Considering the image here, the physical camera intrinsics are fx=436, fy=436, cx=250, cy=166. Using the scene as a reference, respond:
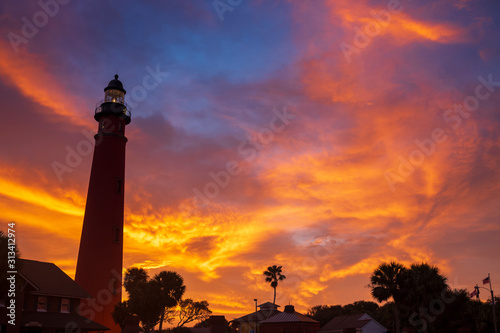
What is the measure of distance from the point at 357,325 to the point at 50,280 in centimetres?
4470

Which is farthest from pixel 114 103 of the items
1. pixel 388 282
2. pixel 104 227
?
pixel 388 282

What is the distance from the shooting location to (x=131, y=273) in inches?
2240

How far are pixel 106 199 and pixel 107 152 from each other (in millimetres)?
5551

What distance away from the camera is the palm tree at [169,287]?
163 ft

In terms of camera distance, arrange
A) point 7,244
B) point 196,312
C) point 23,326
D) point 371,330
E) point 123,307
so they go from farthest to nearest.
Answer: point 196,312, point 371,330, point 123,307, point 23,326, point 7,244

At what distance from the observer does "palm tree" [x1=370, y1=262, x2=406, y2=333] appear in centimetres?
4675

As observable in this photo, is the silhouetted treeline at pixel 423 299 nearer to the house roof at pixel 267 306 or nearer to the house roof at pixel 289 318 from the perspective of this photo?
the house roof at pixel 289 318

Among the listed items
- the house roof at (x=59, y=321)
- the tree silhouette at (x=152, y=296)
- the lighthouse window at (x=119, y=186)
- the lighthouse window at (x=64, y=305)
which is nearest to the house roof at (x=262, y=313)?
the tree silhouette at (x=152, y=296)

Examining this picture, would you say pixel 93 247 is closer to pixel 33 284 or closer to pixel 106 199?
pixel 106 199

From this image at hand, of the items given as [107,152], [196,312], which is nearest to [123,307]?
[107,152]

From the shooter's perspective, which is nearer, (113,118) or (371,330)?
(113,118)

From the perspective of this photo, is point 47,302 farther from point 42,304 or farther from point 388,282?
point 388,282

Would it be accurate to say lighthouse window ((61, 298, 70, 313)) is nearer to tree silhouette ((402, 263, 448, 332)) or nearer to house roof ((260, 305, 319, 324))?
tree silhouette ((402, 263, 448, 332))

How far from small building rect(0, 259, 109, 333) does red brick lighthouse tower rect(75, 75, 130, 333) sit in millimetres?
1769
